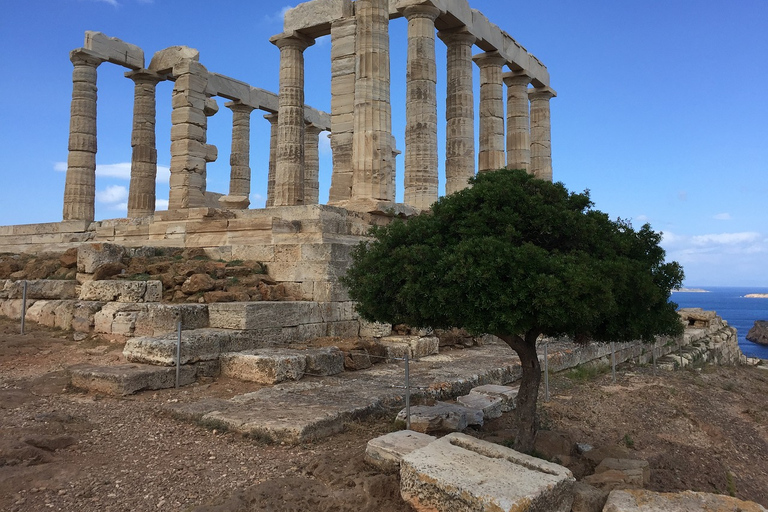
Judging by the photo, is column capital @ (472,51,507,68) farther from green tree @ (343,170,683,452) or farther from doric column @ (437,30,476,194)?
green tree @ (343,170,683,452)

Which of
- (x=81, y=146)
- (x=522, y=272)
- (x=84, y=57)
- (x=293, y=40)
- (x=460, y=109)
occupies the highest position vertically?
(x=84, y=57)

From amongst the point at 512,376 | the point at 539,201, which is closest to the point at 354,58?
the point at 512,376

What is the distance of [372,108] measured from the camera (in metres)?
15.8

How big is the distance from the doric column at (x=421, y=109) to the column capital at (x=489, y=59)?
14.5 feet

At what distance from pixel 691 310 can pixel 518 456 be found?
2401cm

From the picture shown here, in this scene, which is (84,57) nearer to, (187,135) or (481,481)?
(187,135)

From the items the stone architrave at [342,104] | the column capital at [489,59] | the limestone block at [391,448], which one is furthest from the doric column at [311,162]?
the limestone block at [391,448]

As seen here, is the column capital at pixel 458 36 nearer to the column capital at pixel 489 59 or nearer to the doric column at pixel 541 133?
the column capital at pixel 489 59

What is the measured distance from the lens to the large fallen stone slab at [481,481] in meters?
3.93

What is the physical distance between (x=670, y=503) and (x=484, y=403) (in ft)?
11.6

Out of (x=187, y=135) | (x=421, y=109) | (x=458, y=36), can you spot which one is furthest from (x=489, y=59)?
(x=187, y=135)

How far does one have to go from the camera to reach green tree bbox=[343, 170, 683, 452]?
16.2 ft

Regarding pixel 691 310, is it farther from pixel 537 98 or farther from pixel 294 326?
pixel 294 326

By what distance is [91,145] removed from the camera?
72.2ft
